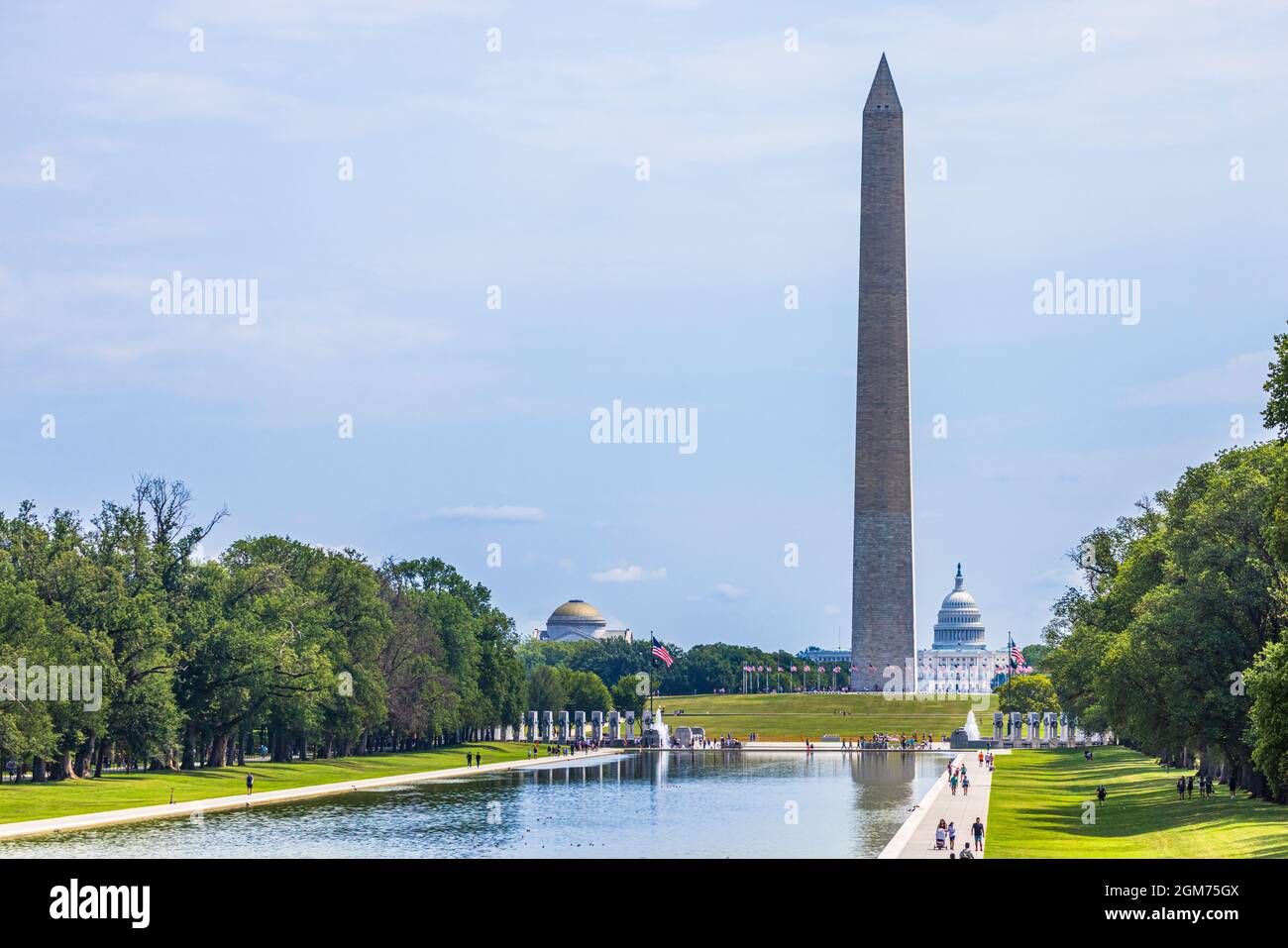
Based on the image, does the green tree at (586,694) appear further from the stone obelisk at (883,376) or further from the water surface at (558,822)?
the water surface at (558,822)

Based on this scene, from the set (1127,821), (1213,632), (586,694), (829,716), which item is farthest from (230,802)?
(586,694)

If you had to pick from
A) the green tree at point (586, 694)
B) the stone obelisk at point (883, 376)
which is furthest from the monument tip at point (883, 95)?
the green tree at point (586, 694)

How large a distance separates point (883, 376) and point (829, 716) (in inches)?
961

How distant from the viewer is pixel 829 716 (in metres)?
124

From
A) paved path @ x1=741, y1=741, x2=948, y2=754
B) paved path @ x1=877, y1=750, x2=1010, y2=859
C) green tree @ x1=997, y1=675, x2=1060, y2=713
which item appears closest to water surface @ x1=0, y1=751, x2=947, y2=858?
paved path @ x1=877, y1=750, x2=1010, y2=859

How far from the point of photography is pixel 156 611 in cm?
6662

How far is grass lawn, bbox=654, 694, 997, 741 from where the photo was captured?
11794cm

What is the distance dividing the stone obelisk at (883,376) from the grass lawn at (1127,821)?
46451 millimetres

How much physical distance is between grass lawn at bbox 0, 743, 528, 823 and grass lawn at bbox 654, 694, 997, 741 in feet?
112

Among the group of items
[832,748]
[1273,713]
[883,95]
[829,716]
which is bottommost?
[832,748]

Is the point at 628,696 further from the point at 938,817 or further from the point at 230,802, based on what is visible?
the point at 938,817
